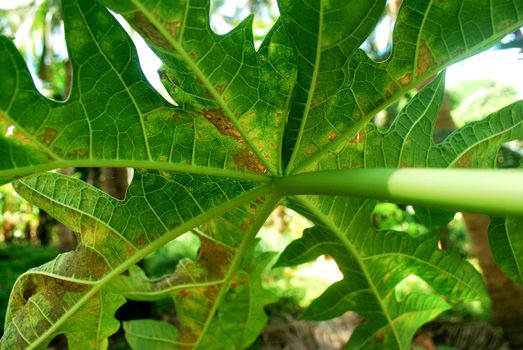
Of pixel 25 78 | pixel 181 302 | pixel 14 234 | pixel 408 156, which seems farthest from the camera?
Result: pixel 14 234

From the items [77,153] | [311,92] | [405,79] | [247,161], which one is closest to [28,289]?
[77,153]

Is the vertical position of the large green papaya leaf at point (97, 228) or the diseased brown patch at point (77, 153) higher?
the diseased brown patch at point (77, 153)

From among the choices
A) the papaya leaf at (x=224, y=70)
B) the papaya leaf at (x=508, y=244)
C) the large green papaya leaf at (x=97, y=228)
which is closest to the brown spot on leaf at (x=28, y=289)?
the large green papaya leaf at (x=97, y=228)

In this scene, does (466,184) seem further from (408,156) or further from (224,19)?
(224,19)

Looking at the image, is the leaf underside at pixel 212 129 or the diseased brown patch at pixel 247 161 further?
the diseased brown patch at pixel 247 161

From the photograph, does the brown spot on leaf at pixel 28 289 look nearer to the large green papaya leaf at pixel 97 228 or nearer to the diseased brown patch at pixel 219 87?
the large green papaya leaf at pixel 97 228

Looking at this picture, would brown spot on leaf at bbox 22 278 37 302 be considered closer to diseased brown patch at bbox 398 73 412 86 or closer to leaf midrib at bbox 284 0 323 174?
leaf midrib at bbox 284 0 323 174

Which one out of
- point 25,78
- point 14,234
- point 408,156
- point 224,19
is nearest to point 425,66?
point 408,156
